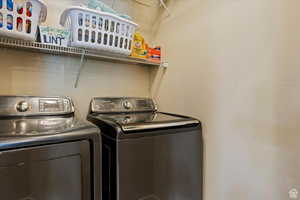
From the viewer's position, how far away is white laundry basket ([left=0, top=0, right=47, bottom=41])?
0.97 m

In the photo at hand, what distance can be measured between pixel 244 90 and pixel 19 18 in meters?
1.36

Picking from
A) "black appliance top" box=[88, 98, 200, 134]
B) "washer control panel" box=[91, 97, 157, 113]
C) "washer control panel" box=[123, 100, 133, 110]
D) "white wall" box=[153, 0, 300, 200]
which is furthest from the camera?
"washer control panel" box=[123, 100, 133, 110]

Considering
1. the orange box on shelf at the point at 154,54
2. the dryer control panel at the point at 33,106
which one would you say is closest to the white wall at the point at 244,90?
the orange box on shelf at the point at 154,54

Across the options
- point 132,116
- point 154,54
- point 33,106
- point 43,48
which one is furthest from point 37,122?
point 154,54

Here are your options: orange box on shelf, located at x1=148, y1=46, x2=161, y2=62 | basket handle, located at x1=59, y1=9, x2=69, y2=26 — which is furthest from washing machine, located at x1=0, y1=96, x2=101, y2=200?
orange box on shelf, located at x1=148, y1=46, x2=161, y2=62

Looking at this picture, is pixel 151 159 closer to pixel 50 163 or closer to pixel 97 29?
pixel 50 163

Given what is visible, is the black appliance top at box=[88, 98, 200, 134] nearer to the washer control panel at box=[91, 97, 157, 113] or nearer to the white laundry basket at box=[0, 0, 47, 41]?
the washer control panel at box=[91, 97, 157, 113]

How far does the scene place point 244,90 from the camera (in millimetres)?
1110

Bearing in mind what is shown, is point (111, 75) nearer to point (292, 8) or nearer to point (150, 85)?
point (150, 85)

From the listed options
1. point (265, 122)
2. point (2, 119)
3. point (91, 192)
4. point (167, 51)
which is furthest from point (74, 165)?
point (167, 51)

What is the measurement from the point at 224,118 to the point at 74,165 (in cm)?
95

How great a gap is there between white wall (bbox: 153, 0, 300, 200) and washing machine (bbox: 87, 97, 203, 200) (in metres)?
0.14

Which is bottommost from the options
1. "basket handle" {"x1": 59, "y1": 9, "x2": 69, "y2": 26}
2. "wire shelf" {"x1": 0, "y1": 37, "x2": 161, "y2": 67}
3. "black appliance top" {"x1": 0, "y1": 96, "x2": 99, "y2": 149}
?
"black appliance top" {"x1": 0, "y1": 96, "x2": 99, "y2": 149}

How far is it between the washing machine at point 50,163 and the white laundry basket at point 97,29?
606 mm
